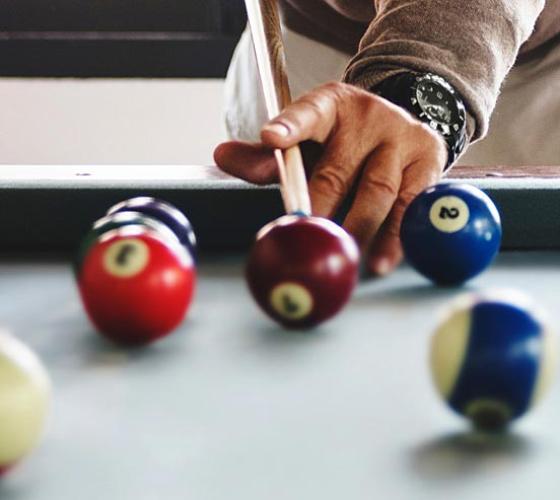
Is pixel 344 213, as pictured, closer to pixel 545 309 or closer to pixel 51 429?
pixel 545 309

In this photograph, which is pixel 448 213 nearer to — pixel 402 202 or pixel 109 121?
pixel 402 202

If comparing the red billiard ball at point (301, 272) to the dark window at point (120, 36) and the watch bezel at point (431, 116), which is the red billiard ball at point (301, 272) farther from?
the dark window at point (120, 36)

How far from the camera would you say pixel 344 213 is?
4.45ft

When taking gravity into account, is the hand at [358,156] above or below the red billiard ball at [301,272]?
below

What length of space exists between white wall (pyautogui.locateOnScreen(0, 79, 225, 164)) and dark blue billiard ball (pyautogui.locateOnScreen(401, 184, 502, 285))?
261 cm

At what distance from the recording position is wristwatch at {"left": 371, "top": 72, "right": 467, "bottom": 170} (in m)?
1.57

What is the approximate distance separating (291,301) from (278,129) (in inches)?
16.7

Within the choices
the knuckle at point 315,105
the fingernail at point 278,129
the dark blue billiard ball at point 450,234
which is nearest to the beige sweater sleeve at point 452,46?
the knuckle at point 315,105

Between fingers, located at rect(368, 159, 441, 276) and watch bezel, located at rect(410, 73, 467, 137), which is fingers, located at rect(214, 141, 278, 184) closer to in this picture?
fingers, located at rect(368, 159, 441, 276)

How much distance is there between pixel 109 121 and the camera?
373 centimetres

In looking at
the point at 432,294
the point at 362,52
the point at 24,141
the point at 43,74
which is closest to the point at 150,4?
the point at 43,74

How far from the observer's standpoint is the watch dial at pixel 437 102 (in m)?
1.58

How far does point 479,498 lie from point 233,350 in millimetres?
345

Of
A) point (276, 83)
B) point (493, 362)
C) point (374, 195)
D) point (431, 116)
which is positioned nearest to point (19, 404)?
point (493, 362)
